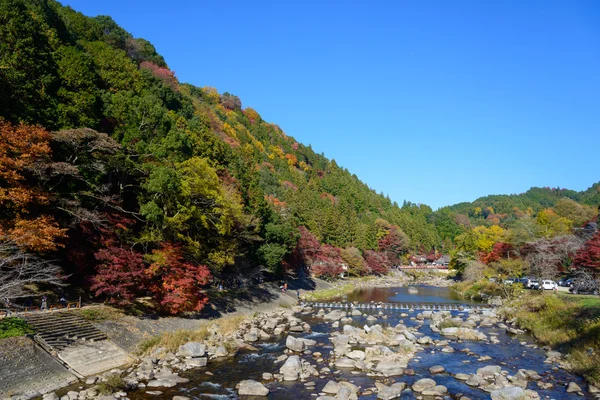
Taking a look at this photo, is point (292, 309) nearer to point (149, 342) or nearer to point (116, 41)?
Answer: point (149, 342)

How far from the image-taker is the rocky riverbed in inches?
739

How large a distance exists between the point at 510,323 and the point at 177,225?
30795 mm

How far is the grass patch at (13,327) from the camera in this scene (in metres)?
19.4

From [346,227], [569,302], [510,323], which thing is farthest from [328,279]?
[569,302]

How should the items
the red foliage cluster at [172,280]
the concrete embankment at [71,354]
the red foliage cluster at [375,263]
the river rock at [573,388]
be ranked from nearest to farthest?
1. the concrete embankment at [71,354]
2. the river rock at [573,388]
3. the red foliage cluster at [172,280]
4. the red foliage cluster at [375,263]

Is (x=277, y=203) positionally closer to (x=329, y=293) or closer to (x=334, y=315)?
(x=329, y=293)

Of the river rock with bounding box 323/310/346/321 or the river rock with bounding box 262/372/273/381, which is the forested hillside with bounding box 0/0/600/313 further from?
the river rock with bounding box 262/372/273/381

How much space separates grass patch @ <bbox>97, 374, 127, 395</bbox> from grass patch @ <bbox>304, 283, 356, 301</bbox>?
36302 mm

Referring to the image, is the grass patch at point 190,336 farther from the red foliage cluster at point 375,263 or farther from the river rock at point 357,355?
the red foliage cluster at point 375,263

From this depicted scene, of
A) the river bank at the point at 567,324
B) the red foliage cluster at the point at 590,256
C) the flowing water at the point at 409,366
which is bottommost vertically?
the flowing water at the point at 409,366

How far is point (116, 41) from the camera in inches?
2534

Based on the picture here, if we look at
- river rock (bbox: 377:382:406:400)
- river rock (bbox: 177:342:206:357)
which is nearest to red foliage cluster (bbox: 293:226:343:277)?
river rock (bbox: 177:342:206:357)

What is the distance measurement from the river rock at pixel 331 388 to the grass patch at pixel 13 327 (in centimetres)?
1540

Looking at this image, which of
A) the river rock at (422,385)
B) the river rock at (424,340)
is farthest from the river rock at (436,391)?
the river rock at (424,340)
